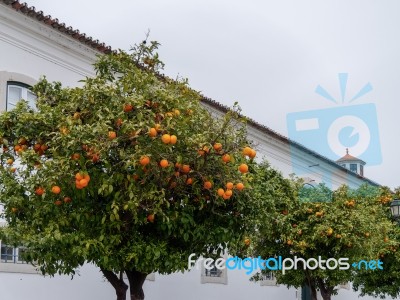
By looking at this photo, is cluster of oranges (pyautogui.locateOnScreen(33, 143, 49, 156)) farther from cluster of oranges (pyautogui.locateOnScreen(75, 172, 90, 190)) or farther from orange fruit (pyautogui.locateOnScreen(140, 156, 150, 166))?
orange fruit (pyautogui.locateOnScreen(140, 156, 150, 166))

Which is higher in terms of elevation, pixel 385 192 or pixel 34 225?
pixel 385 192

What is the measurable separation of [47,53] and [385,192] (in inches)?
427

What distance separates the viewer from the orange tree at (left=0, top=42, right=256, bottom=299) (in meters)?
7.96

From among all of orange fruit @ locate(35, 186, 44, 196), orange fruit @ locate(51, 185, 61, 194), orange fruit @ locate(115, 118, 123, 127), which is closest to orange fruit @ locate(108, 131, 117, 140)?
orange fruit @ locate(115, 118, 123, 127)

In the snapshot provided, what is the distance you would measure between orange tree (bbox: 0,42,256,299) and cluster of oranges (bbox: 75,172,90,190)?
1 centimetres

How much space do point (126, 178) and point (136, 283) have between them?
5.70 ft

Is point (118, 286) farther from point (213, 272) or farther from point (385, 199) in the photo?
point (385, 199)

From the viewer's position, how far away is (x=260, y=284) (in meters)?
20.4

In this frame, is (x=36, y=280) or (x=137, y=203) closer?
(x=137, y=203)

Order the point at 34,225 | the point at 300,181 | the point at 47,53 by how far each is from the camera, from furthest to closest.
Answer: the point at 300,181, the point at 47,53, the point at 34,225

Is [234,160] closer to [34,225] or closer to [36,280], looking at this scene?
[34,225]

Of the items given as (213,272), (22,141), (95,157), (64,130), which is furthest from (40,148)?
(213,272)

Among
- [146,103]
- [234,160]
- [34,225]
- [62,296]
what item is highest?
[146,103]

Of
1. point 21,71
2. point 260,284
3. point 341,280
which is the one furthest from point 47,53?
point 260,284
